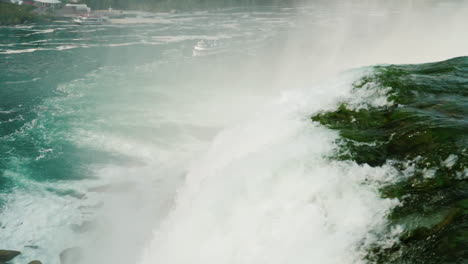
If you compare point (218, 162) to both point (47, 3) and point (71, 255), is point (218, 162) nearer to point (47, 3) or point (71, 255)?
point (71, 255)

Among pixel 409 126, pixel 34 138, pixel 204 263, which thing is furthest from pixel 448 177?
pixel 34 138

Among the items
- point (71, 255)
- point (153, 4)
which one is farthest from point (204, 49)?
point (153, 4)

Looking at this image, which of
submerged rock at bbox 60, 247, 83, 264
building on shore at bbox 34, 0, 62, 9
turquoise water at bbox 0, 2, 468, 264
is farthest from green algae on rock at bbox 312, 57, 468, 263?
building on shore at bbox 34, 0, 62, 9

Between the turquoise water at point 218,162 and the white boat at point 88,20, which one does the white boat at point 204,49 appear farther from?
the white boat at point 88,20

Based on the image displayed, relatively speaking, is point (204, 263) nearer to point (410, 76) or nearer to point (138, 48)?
point (410, 76)

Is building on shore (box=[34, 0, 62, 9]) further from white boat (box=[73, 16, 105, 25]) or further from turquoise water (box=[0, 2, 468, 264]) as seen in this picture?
turquoise water (box=[0, 2, 468, 264])

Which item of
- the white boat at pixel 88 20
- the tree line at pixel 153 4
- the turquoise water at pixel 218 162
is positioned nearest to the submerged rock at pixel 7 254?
the turquoise water at pixel 218 162
